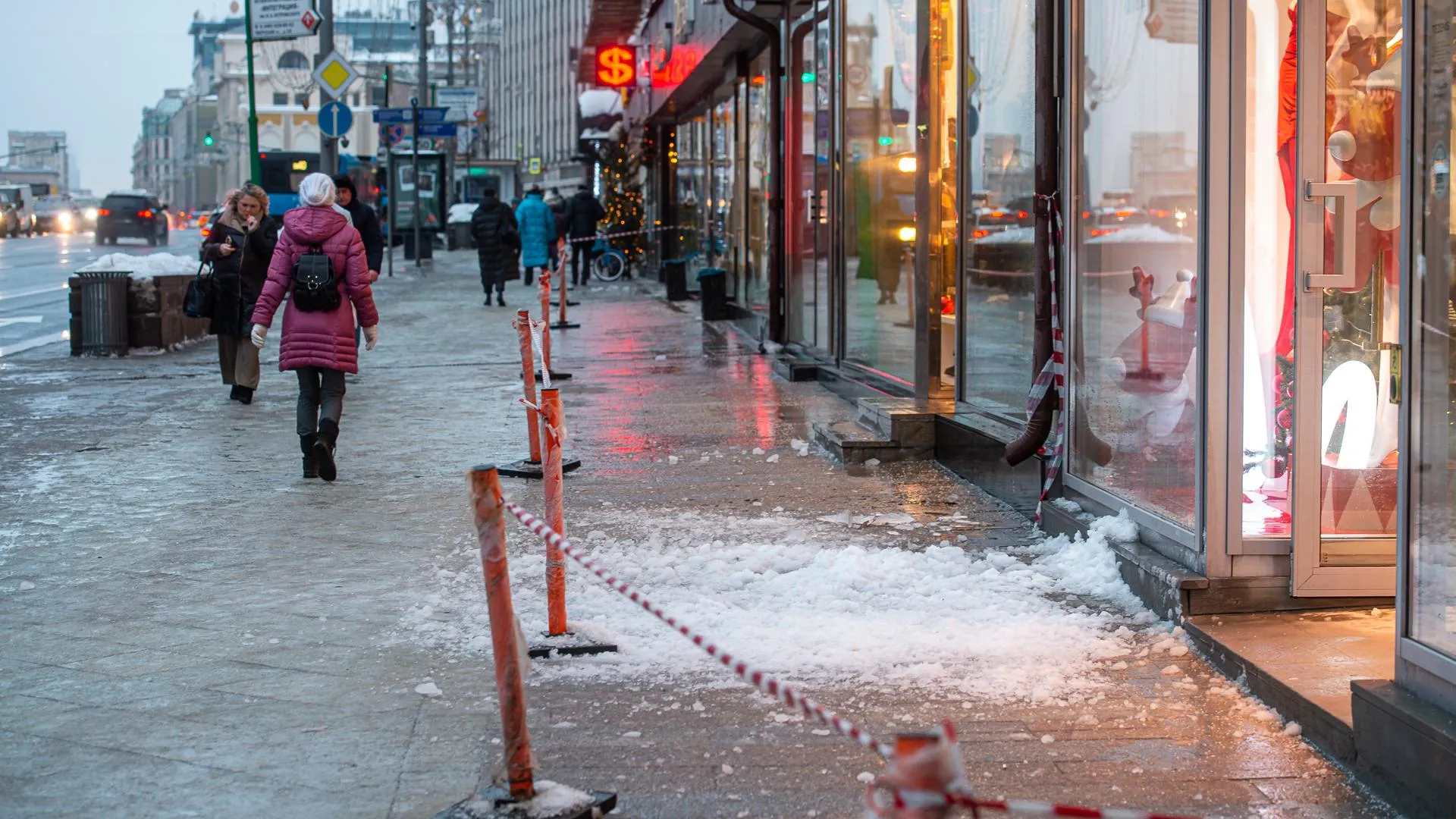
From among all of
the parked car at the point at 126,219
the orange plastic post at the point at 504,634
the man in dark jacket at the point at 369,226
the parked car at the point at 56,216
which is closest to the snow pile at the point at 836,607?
the orange plastic post at the point at 504,634

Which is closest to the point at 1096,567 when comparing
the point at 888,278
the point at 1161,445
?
the point at 1161,445

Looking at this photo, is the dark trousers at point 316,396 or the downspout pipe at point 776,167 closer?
the dark trousers at point 316,396

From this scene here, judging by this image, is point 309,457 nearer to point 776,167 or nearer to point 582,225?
point 776,167

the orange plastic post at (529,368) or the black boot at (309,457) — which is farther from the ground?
the orange plastic post at (529,368)

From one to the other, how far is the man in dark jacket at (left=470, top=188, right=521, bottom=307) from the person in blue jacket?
361 mm

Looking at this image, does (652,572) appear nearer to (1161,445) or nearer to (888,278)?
(1161,445)

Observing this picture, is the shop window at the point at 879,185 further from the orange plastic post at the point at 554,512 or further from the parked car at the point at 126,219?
the parked car at the point at 126,219

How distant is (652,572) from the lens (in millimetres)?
6805

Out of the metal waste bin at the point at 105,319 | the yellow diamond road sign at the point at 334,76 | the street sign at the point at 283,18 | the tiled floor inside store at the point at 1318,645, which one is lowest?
the tiled floor inside store at the point at 1318,645

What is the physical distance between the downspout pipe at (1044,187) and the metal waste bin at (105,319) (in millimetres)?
11802

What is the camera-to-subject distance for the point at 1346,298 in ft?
19.4

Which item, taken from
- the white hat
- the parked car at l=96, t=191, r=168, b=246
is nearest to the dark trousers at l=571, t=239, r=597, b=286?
the white hat

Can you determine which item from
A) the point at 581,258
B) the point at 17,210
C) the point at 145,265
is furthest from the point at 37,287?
the point at 17,210

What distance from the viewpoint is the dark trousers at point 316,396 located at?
949 centimetres
